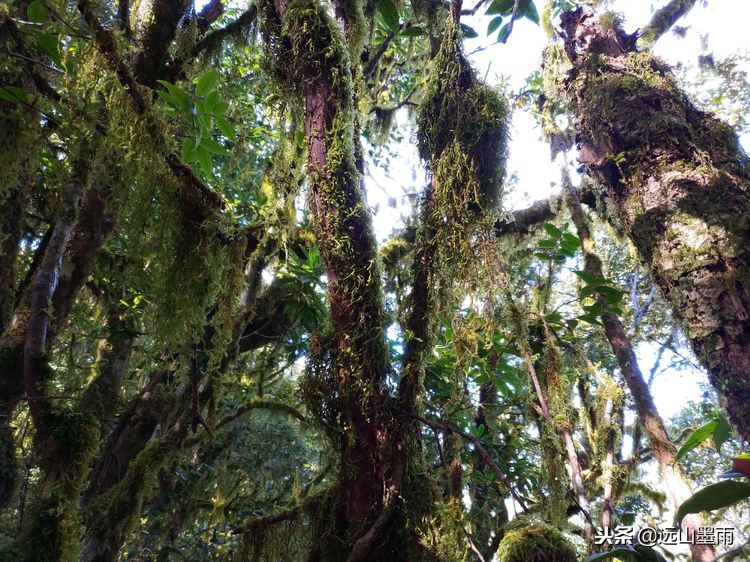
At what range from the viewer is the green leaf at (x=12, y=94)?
52.2 inches

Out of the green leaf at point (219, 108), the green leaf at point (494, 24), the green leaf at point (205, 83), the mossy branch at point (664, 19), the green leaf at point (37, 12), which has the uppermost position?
the mossy branch at point (664, 19)

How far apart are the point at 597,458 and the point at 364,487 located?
2.01 m


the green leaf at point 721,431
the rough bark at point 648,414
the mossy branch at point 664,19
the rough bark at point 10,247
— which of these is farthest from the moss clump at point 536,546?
the mossy branch at point 664,19

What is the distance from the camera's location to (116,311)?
12.7 feet

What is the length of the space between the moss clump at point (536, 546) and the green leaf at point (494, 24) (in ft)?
7.75

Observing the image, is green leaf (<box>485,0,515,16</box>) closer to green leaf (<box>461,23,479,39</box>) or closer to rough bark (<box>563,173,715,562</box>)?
green leaf (<box>461,23,479,39</box>)

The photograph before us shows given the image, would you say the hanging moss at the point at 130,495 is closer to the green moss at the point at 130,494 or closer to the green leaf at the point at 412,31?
the green moss at the point at 130,494

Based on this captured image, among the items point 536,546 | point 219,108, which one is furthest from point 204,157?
point 536,546

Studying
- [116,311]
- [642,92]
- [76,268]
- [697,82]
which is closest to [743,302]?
[642,92]

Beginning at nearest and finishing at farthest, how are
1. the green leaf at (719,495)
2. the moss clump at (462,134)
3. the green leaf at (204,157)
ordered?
the green leaf at (719,495) → the moss clump at (462,134) → the green leaf at (204,157)

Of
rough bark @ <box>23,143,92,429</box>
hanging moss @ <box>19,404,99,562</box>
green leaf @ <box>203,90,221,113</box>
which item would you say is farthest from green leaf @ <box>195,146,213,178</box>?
hanging moss @ <box>19,404,99,562</box>

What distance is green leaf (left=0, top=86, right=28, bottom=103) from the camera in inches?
52.2

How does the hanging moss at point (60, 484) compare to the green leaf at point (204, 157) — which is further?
the green leaf at point (204, 157)

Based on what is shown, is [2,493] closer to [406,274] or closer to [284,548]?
[284,548]
